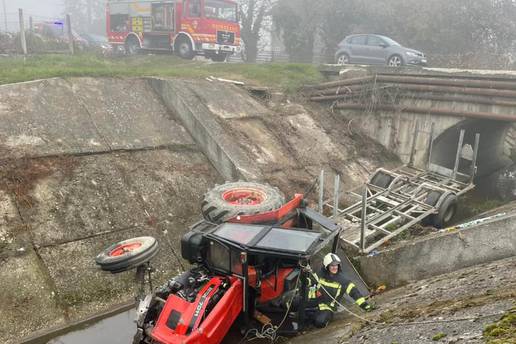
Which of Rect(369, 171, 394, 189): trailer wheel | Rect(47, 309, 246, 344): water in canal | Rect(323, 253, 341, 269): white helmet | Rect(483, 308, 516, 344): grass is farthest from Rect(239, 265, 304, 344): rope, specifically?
Rect(369, 171, 394, 189): trailer wheel

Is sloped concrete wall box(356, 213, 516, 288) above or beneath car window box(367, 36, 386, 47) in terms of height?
beneath

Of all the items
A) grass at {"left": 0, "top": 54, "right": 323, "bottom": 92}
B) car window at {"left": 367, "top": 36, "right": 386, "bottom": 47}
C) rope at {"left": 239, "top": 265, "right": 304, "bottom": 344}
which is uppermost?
car window at {"left": 367, "top": 36, "right": 386, "bottom": 47}

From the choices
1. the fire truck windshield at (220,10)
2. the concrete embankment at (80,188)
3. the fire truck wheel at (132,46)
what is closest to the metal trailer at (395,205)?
the concrete embankment at (80,188)

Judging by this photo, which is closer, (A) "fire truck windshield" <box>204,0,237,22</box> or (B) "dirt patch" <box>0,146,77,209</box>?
(B) "dirt patch" <box>0,146,77,209</box>

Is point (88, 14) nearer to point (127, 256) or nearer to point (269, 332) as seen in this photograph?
point (127, 256)

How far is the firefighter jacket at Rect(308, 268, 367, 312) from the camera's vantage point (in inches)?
227

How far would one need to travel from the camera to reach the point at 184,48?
1983 cm

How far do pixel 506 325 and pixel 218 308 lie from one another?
9.71ft

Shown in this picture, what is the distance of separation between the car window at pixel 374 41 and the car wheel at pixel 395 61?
2.92 feet

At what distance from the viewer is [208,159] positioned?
433 inches

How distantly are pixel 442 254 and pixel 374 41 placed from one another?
14.8m

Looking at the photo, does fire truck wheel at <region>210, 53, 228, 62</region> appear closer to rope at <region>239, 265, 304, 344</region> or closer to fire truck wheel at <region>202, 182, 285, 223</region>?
fire truck wheel at <region>202, 182, 285, 223</region>

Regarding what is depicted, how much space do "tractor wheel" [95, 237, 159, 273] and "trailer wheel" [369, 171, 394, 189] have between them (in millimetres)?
7347

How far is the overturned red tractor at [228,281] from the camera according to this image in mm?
4992
